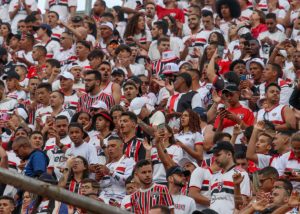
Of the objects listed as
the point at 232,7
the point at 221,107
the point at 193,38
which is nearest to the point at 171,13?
the point at 232,7

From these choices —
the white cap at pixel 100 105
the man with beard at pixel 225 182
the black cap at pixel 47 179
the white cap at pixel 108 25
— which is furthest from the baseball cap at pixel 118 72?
the man with beard at pixel 225 182

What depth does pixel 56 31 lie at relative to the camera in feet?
67.1

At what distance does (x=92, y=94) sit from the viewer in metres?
15.8

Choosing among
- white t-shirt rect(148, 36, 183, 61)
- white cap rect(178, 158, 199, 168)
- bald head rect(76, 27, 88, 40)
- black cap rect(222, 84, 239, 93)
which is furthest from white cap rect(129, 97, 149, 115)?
bald head rect(76, 27, 88, 40)

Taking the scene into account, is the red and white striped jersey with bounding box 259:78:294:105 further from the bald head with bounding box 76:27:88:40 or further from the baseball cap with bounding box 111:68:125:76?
the bald head with bounding box 76:27:88:40

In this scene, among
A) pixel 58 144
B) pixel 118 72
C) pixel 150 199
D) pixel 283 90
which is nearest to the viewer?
pixel 150 199

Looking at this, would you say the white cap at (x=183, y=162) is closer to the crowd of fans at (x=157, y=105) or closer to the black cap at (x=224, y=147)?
the crowd of fans at (x=157, y=105)

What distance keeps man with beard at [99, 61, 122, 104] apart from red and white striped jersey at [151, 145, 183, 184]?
2.58 m

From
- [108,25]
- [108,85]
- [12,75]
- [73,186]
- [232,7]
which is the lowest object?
[73,186]

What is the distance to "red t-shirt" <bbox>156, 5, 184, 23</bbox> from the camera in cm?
2008

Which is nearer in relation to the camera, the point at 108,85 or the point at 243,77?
the point at 243,77

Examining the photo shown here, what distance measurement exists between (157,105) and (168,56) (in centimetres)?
180

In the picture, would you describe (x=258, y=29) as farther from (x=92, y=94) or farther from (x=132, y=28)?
(x=92, y=94)

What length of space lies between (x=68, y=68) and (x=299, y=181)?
7.19m
